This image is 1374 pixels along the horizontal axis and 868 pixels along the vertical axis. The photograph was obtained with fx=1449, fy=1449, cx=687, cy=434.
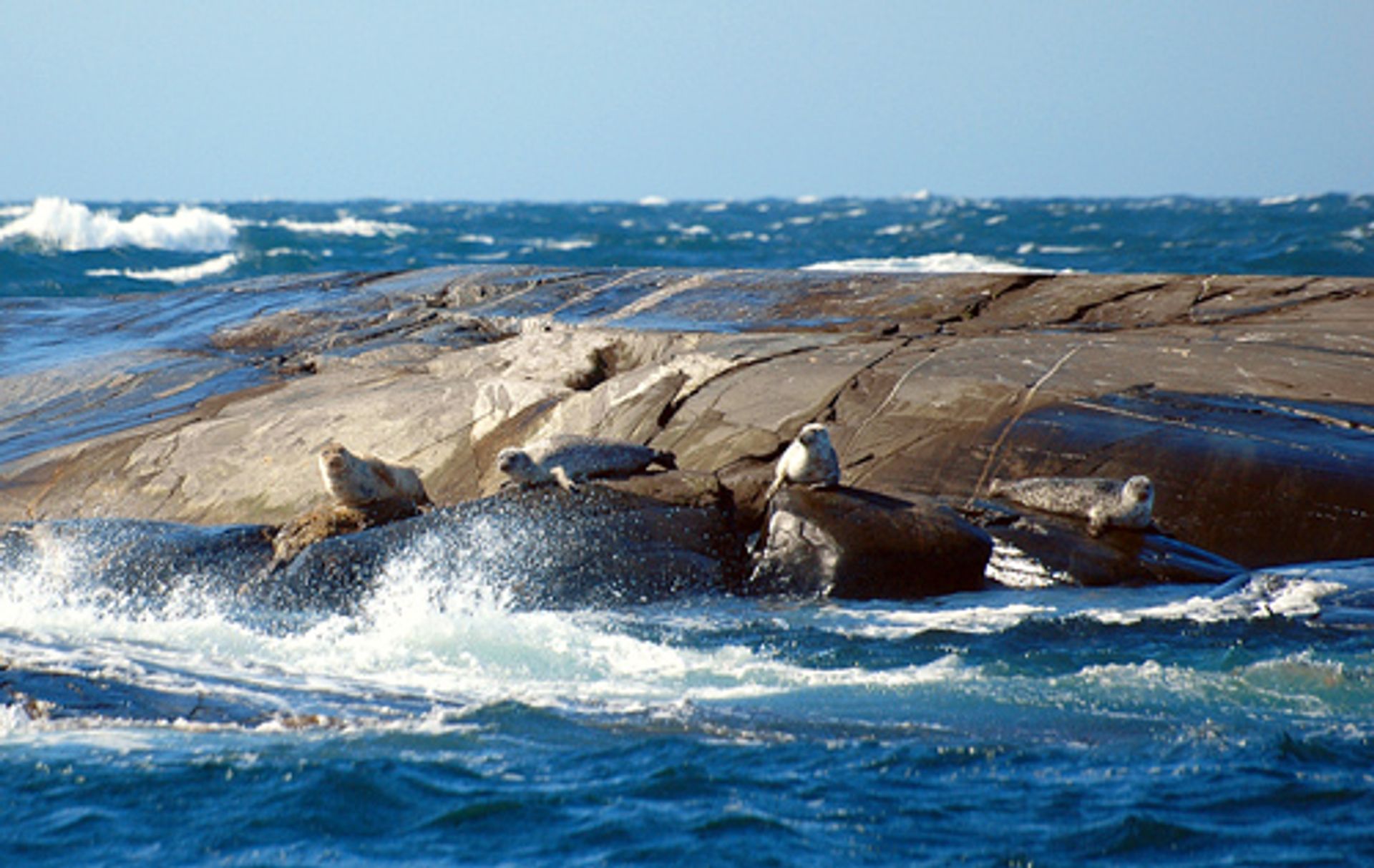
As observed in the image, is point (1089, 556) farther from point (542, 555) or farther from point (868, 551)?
point (542, 555)

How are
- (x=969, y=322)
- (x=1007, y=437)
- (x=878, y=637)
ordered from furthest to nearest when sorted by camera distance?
(x=969, y=322) < (x=1007, y=437) < (x=878, y=637)

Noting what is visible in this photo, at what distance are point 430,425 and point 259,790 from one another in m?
5.60

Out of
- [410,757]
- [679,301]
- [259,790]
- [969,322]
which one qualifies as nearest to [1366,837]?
[410,757]

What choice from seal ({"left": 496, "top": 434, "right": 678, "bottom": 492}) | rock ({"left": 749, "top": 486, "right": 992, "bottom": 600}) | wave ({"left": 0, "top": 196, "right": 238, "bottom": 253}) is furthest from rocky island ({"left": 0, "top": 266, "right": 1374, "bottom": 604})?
wave ({"left": 0, "top": 196, "right": 238, "bottom": 253})

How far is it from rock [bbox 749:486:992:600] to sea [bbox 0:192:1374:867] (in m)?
0.22

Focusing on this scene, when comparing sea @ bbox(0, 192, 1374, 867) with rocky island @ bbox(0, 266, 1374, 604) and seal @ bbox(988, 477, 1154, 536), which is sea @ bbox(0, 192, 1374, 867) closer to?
rocky island @ bbox(0, 266, 1374, 604)

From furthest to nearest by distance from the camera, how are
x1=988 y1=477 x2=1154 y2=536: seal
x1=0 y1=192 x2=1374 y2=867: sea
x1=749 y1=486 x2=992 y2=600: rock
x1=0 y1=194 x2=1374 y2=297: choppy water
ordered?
x1=0 y1=194 x2=1374 y2=297: choppy water → x1=988 y1=477 x2=1154 y2=536: seal → x1=749 y1=486 x2=992 y2=600: rock → x1=0 y1=192 x2=1374 y2=867: sea

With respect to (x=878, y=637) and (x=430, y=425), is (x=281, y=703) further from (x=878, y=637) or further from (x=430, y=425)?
(x=430, y=425)

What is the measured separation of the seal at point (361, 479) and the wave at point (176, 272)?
23.7 meters

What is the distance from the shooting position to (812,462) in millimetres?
8195

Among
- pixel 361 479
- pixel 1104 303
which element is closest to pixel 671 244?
pixel 1104 303

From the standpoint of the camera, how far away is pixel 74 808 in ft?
16.9

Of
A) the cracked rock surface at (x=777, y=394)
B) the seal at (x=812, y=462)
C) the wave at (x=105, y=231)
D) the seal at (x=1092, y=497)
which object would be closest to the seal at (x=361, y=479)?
the cracked rock surface at (x=777, y=394)

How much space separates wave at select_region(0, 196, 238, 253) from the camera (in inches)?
1521
